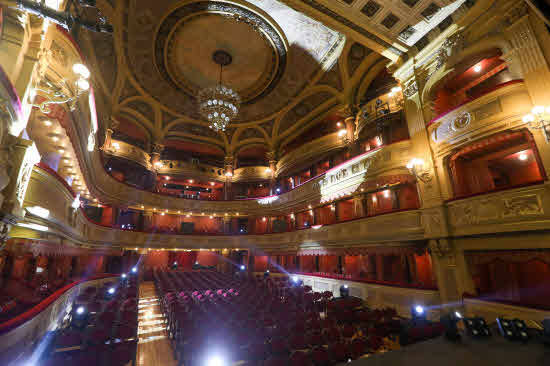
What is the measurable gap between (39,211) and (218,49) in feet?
37.9

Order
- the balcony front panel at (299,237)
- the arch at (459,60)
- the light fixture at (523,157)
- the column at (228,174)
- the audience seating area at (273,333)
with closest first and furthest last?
1. the audience seating area at (273,333)
2. the arch at (459,60)
3. the light fixture at (523,157)
4. the balcony front panel at (299,237)
5. the column at (228,174)

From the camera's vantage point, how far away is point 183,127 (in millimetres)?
18625

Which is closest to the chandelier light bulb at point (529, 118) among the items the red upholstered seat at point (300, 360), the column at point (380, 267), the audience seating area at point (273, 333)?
the audience seating area at point (273, 333)

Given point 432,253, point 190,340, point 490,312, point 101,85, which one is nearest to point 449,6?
point 432,253

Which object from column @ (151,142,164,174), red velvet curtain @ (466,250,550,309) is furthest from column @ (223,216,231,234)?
red velvet curtain @ (466,250,550,309)

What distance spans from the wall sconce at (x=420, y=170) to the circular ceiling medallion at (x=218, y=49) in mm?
9152

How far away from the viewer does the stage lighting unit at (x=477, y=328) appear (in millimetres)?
4035

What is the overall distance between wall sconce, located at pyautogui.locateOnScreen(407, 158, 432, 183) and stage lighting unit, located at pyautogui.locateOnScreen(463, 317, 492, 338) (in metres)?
4.03

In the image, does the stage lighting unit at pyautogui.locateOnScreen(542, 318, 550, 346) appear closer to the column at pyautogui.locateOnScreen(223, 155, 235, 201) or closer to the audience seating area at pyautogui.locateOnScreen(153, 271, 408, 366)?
the audience seating area at pyautogui.locateOnScreen(153, 271, 408, 366)

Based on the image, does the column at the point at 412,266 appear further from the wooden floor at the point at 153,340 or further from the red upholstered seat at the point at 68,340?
the red upholstered seat at the point at 68,340

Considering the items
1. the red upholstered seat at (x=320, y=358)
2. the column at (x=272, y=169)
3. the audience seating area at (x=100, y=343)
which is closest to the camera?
the audience seating area at (x=100, y=343)

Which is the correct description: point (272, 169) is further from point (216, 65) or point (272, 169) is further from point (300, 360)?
point (300, 360)

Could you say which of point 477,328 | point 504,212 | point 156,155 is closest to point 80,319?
point 477,328

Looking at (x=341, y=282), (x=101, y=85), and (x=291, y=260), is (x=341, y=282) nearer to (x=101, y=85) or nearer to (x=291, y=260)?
(x=291, y=260)
